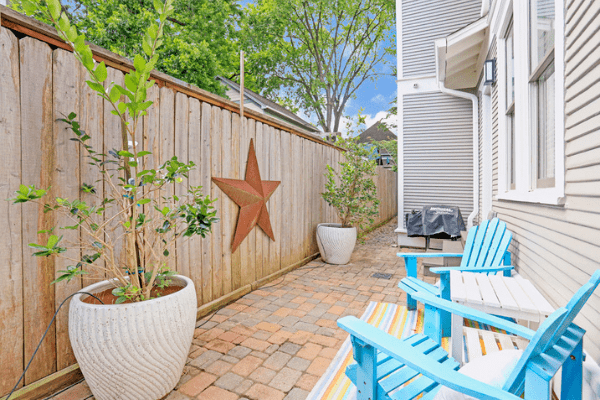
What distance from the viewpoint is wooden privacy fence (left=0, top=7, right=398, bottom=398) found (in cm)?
158

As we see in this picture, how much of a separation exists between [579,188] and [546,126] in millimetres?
927

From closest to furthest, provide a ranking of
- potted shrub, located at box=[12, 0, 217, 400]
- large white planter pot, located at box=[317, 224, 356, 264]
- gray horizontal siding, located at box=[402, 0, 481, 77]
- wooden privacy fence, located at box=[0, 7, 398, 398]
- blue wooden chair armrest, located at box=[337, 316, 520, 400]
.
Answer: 1. blue wooden chair armrest, located at box=[337, 316, 520, 400]
2. potted shrub, located at box=[12, 0, 217, 400]
3. wooden privacy fence, located at box=[0, 7, 398, 398]
4. large white planter pot, located at box=[317, 224, 356, 264]
5. gray horizontal siding, located at box=[402, 0, 481, 77]

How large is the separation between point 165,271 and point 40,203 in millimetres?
766

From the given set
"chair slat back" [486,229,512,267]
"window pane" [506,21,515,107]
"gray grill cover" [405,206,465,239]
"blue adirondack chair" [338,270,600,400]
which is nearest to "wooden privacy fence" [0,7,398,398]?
"blue adirondack chair" [338,270,600,400]

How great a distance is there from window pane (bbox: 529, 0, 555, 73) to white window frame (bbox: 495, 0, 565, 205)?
3.0 inches

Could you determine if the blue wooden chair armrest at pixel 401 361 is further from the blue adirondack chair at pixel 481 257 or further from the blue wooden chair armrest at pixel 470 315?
the blue adirondack chair at pixel 481 257

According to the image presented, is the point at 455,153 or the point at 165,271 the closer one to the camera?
the point at 165,271

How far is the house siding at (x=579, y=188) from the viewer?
4.39ft

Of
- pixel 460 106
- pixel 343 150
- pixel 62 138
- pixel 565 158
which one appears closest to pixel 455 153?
pixel 460 106

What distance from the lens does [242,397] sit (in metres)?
1.75

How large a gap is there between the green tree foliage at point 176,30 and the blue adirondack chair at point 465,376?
33.6ft

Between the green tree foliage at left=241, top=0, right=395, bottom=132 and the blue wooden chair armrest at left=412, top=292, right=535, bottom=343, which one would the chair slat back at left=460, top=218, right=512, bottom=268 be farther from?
the green tree foliage at left=241, top=0, right=395, bottom=132

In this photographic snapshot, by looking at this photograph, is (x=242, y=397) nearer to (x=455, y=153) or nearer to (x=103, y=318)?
(x=103, y=318)

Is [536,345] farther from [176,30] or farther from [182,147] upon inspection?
[176,30]
